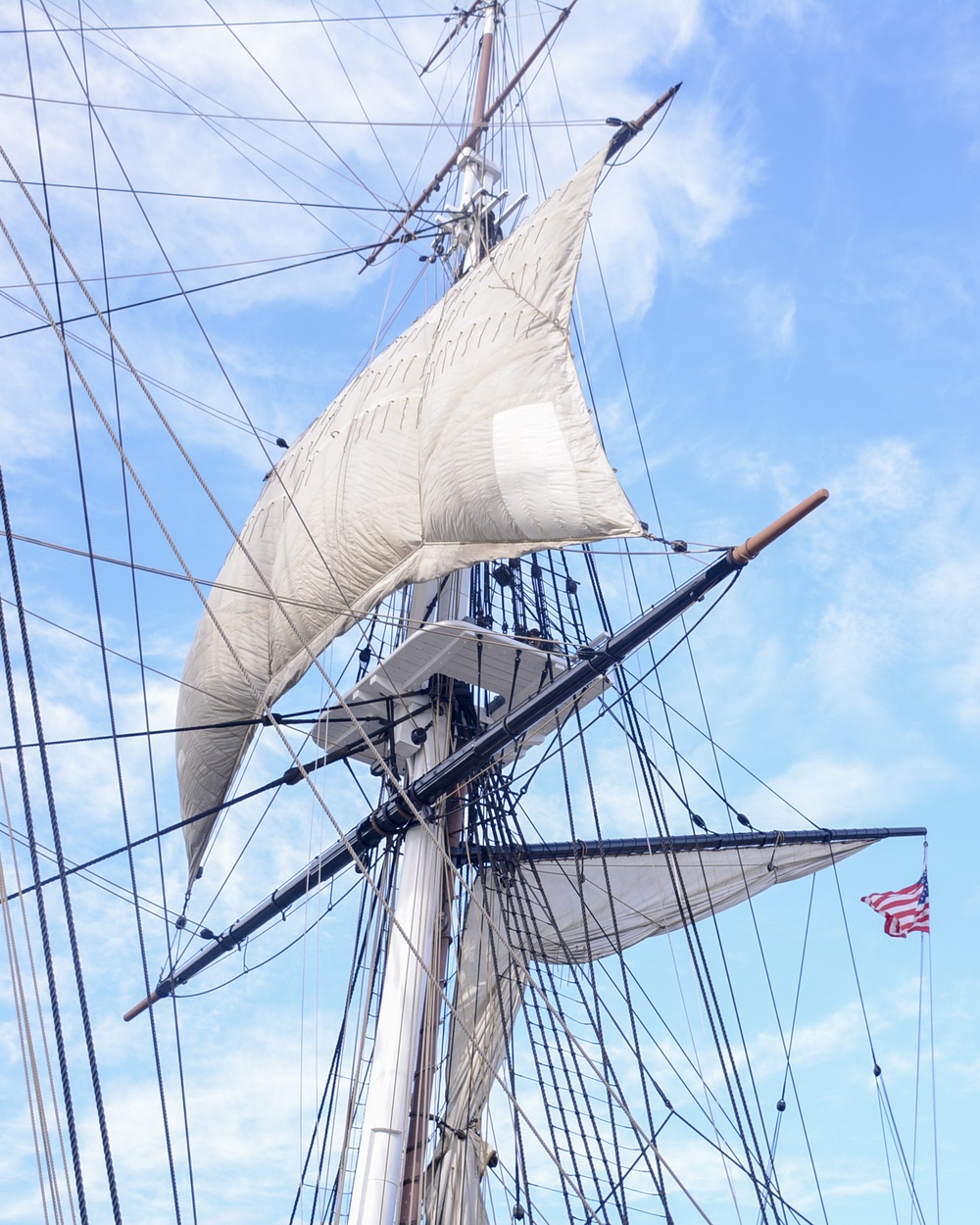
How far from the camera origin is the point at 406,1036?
10.7 meters

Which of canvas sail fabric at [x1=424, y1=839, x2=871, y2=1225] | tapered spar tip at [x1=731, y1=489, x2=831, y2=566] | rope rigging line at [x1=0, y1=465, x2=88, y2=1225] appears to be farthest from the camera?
canvas sail fabric at [x1=424, y1=839, x2=871, y2=1225]

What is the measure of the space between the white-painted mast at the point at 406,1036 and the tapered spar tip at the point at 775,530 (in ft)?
10.1

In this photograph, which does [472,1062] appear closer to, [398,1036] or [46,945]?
[398,1036]

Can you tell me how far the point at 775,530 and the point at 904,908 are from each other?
5.08 meters

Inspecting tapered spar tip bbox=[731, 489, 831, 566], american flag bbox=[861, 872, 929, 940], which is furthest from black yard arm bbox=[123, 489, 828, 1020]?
american flag bbox=[861, 872, 929, 940]

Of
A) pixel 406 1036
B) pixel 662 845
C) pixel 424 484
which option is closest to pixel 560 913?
pixel 662 845

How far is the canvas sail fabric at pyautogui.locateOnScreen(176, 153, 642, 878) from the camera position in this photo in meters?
11.5

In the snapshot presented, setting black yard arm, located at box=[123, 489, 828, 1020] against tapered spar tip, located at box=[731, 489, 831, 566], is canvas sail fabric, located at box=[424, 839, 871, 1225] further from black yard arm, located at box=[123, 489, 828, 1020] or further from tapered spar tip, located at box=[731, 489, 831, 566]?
tapered spar tip, located at box=[731, 489, 831, 566]

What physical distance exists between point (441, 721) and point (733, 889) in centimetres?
404

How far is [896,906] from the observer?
13.1 m

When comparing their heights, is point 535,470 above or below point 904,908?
above

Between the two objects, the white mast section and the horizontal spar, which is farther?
the horizontal spar

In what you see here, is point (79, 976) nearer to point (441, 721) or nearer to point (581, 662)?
point (581, 662)

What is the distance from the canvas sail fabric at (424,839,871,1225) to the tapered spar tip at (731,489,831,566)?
3.60 metres
